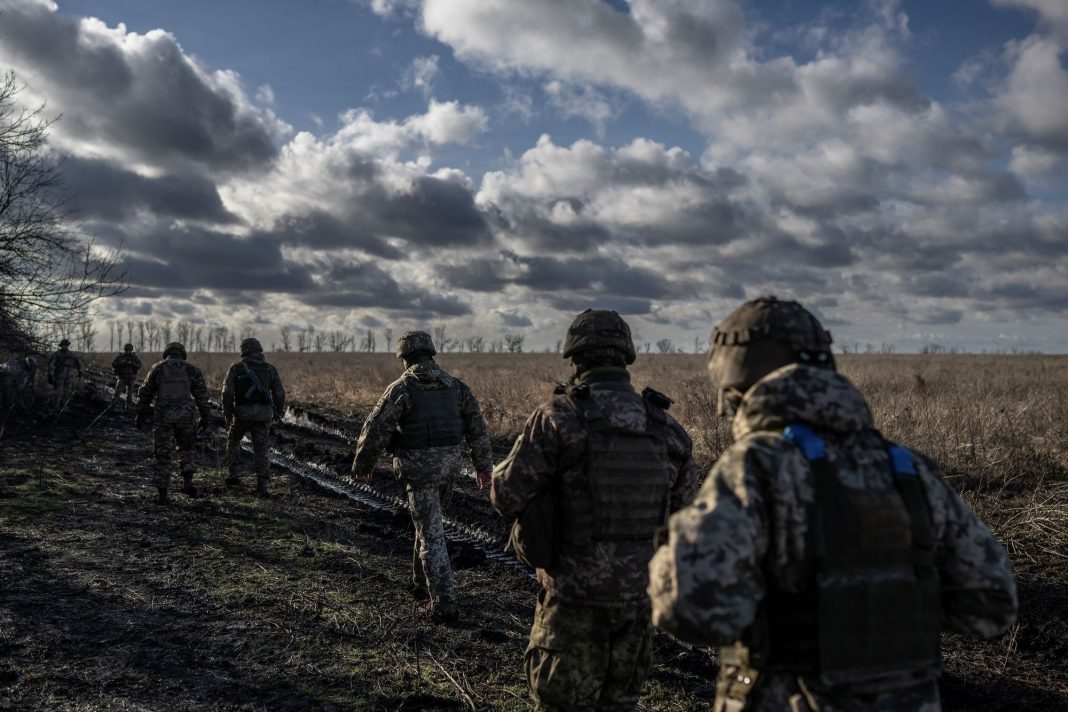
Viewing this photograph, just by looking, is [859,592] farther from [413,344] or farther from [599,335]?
[413,344]

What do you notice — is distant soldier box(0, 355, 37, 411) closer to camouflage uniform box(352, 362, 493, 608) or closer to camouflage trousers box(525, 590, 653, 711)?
camouflage uniform box(352, 362, 493, 608)

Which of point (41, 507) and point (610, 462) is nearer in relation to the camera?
point (610, 462)

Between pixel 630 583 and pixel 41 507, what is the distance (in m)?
9.24

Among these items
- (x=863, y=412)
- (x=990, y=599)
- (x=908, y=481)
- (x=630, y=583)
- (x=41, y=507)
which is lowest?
(x=41, y=507)

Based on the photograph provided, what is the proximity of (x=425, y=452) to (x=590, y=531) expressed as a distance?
106 inches

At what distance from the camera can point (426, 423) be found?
5.88 m

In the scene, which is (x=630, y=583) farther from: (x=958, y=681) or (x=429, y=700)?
(x=958, y=681)

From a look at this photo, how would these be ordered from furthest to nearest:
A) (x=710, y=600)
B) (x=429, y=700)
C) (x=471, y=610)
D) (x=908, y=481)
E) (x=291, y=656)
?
(x=471, y=610)
(x=291, y=656)
(x=429, y=700)
(x=908, y=481)
(x=710, y=600)

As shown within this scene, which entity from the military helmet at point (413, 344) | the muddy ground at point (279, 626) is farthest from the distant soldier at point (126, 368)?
the military helmet at point (413, 344)

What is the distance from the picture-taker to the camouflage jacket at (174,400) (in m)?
10.1

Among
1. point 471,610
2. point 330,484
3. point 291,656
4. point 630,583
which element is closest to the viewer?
point 630,583

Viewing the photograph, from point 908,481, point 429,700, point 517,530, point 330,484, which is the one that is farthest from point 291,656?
point 330,484

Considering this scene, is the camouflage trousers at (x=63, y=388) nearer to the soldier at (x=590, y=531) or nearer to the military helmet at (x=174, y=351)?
the military helmet at (x=174, y=351)

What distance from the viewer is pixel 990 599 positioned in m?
2.17
